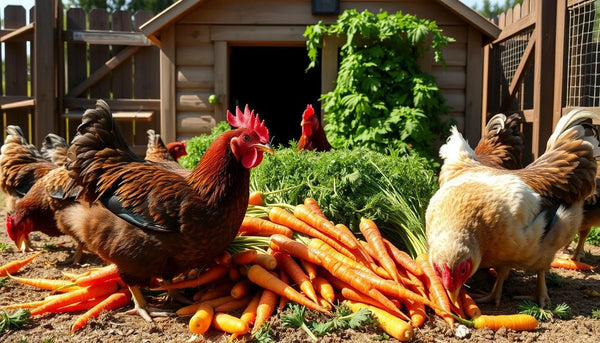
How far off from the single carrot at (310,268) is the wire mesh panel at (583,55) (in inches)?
168

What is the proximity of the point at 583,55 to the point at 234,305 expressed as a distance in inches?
211

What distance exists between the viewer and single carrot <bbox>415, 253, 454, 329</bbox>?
291cm

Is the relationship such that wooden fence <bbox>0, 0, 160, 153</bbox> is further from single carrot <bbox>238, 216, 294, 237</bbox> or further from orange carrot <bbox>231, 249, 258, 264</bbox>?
orange carrot <bbox>231, 249, 258, 264</bbox>

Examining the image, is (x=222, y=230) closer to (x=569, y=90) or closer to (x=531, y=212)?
(x=531, y=212)

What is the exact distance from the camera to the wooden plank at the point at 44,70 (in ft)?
28.6

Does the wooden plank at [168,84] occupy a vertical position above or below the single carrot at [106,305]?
above

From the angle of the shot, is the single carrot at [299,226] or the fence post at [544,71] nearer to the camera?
the single carrot at [299,226]

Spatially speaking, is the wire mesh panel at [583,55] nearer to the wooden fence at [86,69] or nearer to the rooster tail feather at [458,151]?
the rooster tail feather at [458,151]

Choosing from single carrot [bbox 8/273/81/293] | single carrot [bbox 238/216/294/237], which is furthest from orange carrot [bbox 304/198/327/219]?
single carrot [bbox 8/273/81/293]

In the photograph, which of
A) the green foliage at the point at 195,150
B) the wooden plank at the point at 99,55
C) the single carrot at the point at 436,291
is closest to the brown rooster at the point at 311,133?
the green foliage at the point at 195,150

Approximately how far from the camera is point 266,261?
10.8ft

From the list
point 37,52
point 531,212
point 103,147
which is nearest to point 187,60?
point 37,52

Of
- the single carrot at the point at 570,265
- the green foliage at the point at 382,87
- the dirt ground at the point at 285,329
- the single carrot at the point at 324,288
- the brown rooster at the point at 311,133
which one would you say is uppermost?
the green foliage at the point at 382,87

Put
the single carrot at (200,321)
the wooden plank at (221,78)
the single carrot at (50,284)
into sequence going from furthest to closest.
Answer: the wooden plank at (221,78) → the single carrot at (50,284) → the single carrot at (200,321)
